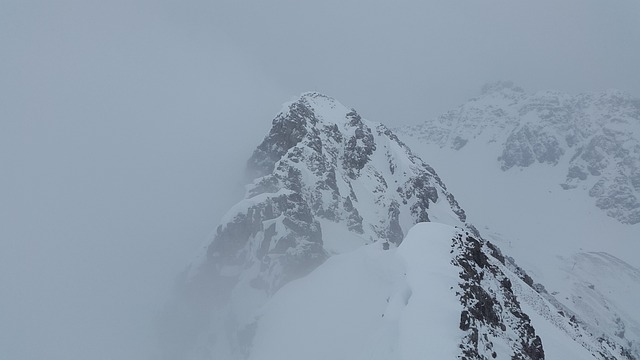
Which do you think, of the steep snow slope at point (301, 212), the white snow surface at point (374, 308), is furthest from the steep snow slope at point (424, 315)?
the steep snow slope at point (301, 212)

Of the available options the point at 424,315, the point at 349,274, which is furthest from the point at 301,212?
the point at 424,315

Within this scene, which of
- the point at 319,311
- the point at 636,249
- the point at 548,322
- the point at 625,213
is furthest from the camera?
the point at 625,213

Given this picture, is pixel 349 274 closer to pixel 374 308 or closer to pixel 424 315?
pixel 374 308

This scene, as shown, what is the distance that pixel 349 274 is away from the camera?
5278 cm

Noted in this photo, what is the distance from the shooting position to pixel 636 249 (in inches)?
6919

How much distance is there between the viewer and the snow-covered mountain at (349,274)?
23891 mm

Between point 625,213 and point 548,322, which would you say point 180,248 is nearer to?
point 548,322

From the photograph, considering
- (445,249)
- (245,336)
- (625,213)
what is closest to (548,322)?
(445,249)

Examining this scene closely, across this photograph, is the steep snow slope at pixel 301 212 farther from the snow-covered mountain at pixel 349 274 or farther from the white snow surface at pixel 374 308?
the white snow surface at pixel 374 308

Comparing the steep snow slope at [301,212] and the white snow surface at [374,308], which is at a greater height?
the steep snow slope at [301,212]

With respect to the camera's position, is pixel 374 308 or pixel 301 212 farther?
pixel 301 212

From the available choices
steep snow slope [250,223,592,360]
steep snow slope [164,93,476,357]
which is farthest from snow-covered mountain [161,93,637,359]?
steep snow slope [164,93,476,357]

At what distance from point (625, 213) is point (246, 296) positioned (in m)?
192

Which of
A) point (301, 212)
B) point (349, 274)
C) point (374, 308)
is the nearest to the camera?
point (374, 308)
